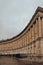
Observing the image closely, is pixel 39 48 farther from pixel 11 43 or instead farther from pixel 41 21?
pixel 11 43

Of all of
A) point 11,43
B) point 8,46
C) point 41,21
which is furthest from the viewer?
point 8,46

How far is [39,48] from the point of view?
1481 inches

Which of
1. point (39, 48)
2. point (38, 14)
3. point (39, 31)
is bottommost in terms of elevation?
point (39, 48)

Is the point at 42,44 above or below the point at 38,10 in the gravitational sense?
below

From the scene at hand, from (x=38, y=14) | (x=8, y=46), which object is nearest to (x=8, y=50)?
(x=8, y=46)

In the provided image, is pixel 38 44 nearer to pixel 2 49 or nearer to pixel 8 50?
pixel 8 50

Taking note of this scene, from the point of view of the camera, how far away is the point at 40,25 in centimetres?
3941

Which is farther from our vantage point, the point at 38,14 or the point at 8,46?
the point at 8,46

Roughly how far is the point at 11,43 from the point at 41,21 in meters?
65.3

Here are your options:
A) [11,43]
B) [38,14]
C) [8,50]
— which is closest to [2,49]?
[8,50]

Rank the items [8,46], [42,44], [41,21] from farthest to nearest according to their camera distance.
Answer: [8,46] → [41,21] → [42,44]

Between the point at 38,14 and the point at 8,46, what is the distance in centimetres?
7176

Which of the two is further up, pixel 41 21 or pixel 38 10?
pixel 38 10

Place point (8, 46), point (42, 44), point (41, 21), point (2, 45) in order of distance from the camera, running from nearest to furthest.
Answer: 1. point (42, 44)
2. point (41, 21)
3. point (8, 46)
4. point (2, 45)
